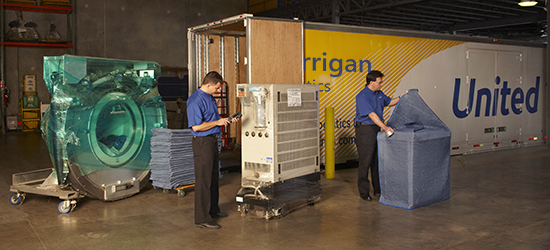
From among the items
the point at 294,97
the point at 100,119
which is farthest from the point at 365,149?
the point at 100,119

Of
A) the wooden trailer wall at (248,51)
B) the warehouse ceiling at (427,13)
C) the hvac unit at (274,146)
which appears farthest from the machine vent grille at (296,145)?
the warehouse ceiling at (427,13)

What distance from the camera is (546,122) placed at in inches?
467

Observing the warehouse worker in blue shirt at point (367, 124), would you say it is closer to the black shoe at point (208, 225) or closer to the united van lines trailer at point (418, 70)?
the united van lines trailer at point (418, 70)

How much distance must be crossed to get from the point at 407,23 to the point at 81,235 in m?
20.0

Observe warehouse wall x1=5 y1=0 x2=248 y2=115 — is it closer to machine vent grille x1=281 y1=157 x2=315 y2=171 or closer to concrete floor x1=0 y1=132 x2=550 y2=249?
concrete floor x1=0 y1=132 x2=550 y2=249

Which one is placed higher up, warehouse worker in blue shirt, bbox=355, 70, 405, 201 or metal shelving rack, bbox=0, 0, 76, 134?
metal shelving rack, bbox=0, 0, 76, 134

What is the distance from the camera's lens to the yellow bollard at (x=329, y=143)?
25.8ft

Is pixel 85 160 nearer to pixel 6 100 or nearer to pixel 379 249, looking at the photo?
pixel 379 249

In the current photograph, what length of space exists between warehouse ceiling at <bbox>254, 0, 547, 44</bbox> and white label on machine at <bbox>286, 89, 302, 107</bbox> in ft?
32.3

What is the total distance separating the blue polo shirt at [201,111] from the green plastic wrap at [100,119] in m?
1.88

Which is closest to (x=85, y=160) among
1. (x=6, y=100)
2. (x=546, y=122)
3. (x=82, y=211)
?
(x=82, y=211)

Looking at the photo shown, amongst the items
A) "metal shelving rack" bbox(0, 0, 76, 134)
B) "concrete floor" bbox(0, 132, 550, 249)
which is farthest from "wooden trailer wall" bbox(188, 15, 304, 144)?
"metal shelving rack" bbox(0, 0, 76, 134)

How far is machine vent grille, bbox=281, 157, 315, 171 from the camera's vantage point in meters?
5.56

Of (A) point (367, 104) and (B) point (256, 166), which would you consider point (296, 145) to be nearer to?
(B) point (256, 166)
